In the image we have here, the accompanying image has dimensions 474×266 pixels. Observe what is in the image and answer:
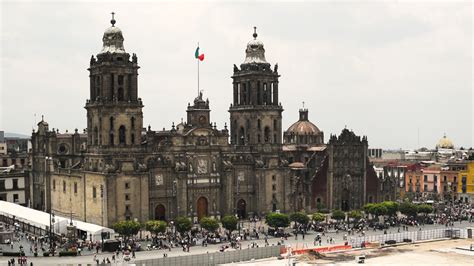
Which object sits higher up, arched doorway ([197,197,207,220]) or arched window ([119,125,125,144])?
arched window ([119,125,125,144])

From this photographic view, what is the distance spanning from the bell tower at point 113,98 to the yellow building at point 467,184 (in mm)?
65735

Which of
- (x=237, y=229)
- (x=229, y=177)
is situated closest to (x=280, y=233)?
(x=237, y=229)

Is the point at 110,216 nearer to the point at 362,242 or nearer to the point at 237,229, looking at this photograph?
the point at 237,229

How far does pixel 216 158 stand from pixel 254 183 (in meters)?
7.94

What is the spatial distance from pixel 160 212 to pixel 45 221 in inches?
643

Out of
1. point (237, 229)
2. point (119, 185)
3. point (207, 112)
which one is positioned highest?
point (207, 112)

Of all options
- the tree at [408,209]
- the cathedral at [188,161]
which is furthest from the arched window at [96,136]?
the tree at [408,209]

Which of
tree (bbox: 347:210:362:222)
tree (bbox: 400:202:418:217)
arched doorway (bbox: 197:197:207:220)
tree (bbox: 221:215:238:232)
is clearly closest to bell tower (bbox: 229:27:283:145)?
arched doorway (bbox: 197:197:207:220)

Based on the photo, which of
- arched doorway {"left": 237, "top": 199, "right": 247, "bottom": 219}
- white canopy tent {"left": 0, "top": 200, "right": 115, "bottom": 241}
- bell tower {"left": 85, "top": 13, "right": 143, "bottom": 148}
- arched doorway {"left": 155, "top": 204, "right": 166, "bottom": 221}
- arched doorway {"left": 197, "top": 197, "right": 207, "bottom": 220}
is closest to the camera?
A: white canopy tent {"left": 0, "top": 200, "right": 115, "bottom": 241}

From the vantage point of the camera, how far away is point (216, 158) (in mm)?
101375

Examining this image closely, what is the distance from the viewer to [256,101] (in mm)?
108125

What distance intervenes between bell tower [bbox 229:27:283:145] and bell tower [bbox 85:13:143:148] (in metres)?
18.8

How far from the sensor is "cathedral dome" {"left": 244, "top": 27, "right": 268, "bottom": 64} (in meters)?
109

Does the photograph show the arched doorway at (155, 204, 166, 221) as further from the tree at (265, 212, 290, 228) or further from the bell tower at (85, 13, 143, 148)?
the tree at (265, 212, 290, 228)
